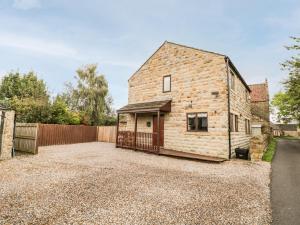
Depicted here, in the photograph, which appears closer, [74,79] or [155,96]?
[155,96]

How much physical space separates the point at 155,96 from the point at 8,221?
12.2m

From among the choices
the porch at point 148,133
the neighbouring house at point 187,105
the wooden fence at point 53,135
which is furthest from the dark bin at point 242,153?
the wooden fence at point 53,135

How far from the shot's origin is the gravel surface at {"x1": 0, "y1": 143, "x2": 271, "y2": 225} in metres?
3.67

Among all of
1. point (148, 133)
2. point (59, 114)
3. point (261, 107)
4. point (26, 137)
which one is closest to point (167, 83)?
point (148, 133)

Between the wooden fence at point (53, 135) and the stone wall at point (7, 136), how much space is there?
4.77 feet

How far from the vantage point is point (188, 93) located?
12758 mm

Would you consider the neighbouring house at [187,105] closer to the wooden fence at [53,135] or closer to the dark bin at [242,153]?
the dark bin at [242,153]

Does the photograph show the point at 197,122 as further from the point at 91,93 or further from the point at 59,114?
the point at 91,93

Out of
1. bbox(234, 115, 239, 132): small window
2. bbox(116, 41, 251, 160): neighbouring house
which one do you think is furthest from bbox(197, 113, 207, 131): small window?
bbox(234, 115, 239, 132): small window

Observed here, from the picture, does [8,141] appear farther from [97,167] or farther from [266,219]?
[266,219]

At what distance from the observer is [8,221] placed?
341cm

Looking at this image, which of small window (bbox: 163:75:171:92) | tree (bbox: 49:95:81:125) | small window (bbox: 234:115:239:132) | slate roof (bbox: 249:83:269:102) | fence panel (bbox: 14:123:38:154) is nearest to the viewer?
fence panel (bbox: 14:123:38:154)

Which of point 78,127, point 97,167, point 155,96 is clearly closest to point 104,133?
point 78,127

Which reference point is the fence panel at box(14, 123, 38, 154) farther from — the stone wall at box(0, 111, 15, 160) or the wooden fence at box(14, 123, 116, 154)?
the stone wall at box(0, 111, 15, 160)
